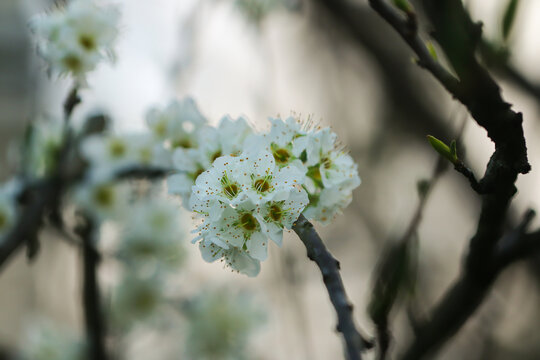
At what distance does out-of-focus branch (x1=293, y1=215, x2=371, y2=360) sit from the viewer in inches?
18.6

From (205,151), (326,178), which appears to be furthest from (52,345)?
(326,178)

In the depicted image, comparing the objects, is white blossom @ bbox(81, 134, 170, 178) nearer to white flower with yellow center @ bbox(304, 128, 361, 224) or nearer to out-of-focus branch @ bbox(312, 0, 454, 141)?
white flower with yellow center @ bbox(304, 128, 361, 224)

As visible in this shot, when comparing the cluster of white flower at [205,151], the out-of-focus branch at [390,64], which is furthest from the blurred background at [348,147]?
the cluster of white flower at [205,151]

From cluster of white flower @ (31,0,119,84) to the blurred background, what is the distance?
1.10 ft

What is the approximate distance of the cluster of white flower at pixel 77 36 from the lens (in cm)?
100

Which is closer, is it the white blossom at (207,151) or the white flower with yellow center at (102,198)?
the white blossom at (207,151)

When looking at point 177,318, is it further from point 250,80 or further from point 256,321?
point 250,80

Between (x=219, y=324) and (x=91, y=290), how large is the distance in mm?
404

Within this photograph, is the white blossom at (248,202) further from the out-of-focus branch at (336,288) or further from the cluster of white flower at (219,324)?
the cluster of white flower at (219,324)

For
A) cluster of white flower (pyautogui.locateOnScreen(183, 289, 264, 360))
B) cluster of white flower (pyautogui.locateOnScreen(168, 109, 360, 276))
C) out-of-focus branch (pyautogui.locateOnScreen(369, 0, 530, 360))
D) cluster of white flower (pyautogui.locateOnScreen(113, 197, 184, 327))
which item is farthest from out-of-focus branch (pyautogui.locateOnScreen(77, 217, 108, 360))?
out-of-focus branch (pyautogui.locateOnScreen(369, 0, 530, 360))

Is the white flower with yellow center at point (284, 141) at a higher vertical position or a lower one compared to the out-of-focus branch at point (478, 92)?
higher

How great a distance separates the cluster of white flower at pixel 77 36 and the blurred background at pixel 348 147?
335 millimetres

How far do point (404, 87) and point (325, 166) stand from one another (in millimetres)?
1564

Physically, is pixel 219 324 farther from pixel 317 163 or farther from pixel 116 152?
pixel 317 163
